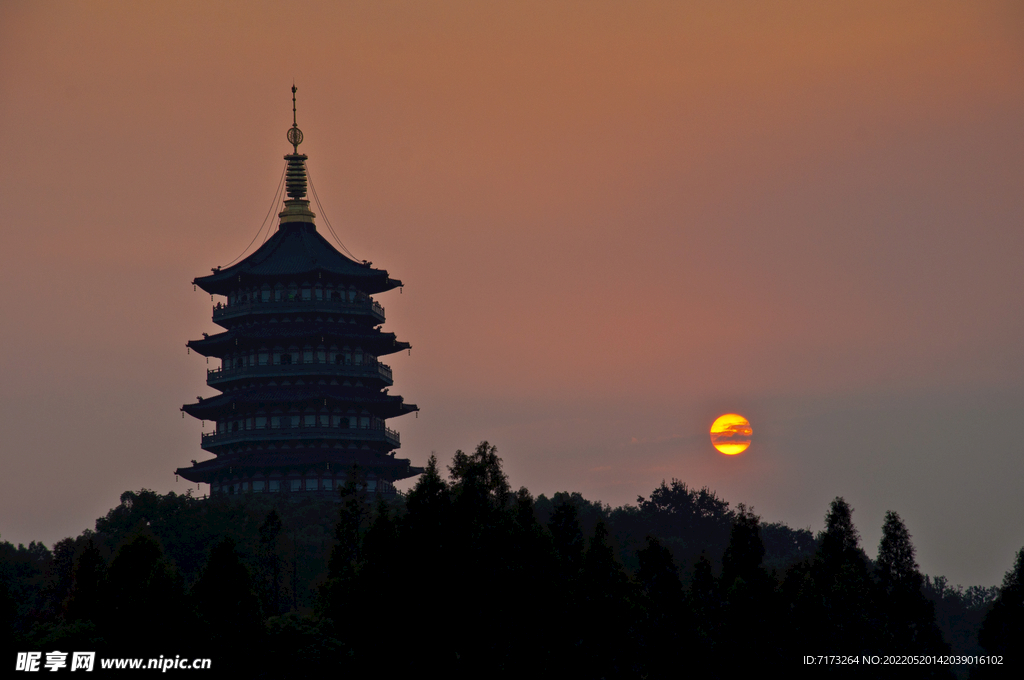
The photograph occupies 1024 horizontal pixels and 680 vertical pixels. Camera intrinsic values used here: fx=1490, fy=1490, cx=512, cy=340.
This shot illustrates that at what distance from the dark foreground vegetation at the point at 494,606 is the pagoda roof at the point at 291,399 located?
3507cm

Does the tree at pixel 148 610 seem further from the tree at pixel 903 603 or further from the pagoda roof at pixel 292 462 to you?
the pagoda roof at pixel 292 462

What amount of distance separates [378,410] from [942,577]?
169 ft

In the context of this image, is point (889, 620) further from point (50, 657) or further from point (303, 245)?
point (303, 245)

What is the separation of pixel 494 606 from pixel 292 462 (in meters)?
58.8

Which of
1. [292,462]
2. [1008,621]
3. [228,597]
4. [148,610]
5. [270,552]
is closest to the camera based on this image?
[148,610]

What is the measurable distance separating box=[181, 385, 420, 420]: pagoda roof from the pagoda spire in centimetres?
1412

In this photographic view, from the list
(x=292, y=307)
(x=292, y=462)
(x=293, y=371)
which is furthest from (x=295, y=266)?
(x=292, y=462)

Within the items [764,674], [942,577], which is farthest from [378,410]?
[764,674]

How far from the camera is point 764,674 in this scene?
56.4 meters

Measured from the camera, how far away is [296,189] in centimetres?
11594

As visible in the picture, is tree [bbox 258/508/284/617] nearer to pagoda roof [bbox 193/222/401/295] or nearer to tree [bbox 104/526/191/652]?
tree [bbox 104/526/191/652]

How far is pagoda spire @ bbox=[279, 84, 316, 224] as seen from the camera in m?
115

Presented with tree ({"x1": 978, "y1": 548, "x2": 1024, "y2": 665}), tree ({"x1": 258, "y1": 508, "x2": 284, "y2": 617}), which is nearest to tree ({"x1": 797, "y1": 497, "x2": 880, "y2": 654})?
tree ({"x1": 978, "y1": 548, "x2": 1024, "y2": 665})

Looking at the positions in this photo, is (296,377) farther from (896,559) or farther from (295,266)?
(896,559)
